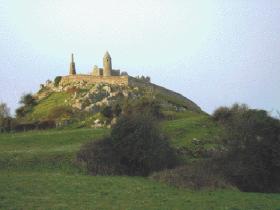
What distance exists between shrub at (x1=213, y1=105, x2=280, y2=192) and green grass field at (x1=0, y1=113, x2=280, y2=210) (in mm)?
6512

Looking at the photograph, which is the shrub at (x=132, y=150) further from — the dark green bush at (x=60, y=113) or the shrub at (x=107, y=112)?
the dark green bush at (x=60, y=113)

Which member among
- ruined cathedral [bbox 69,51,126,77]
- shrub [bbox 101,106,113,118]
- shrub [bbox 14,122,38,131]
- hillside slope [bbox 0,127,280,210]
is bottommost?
hillside slope [bbox 0,127,280,210]

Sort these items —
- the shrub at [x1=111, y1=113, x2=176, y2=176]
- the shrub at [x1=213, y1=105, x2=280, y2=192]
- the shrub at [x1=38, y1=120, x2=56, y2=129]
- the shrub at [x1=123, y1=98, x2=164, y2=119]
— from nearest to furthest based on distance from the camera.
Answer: the shrub at [x1=213, y1=105, x2=280, y2=192] → the shrub at [x1=111, y1=113, x2=176, y2=176] → the shrub at [x1=123, y1=98, x2=164, y2=119] → the shrub at [x1=38, y1=120, x2=56, y2=129]

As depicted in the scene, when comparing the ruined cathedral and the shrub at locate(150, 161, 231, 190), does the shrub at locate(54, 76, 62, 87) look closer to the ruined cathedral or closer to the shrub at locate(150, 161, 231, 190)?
the ruined cathedral

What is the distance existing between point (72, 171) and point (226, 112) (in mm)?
34366

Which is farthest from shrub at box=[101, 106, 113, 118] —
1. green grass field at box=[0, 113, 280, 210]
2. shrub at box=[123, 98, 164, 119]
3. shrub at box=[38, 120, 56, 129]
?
green grass field at box=[0, 113, 280, 210]

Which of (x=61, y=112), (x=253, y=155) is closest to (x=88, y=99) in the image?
(x=61, y=112)

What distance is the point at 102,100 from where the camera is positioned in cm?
9169

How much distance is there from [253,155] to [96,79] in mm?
68725

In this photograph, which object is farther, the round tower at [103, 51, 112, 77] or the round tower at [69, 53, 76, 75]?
the round tower at [69, 53, 76, 75]

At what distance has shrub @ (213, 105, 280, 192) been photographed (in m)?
42.7

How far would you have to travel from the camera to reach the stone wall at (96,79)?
104400 mm

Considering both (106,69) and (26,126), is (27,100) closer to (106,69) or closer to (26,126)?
(106,69)

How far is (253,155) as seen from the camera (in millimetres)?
42906
